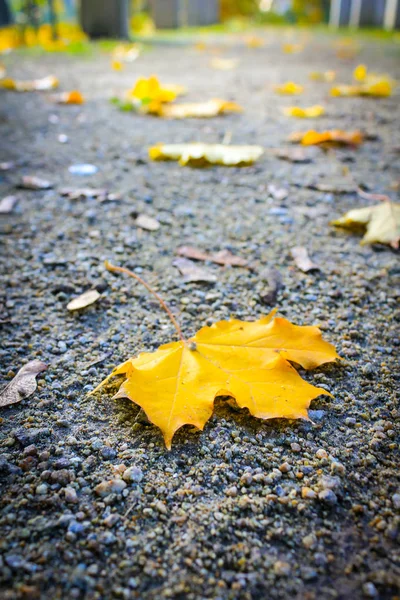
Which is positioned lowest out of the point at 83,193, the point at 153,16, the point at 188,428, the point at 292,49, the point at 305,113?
the point at 188,428

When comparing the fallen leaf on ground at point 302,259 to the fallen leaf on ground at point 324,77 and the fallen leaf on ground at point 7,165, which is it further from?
the fallen leaf on ground at point 324,77

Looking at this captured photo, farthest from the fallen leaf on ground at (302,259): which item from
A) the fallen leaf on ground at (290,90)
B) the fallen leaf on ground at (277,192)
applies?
the fallen leaf on ground at (290,90)

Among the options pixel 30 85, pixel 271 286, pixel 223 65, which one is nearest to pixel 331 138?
pixel 271 286

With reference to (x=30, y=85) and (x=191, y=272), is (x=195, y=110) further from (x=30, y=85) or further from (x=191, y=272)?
(x=191, y=272)

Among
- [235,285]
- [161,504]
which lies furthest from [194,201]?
[161,504]

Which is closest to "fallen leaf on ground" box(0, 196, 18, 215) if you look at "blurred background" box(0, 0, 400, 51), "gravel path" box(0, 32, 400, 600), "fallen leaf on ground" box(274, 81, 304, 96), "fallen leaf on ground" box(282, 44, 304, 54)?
"gravel path" box(0, 32, 400, 600)

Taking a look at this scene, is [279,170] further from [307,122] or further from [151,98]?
[151,98]
